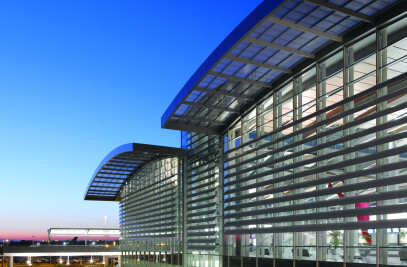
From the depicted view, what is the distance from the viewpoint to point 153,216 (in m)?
41.4

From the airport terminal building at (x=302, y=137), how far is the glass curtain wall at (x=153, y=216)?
3153mm

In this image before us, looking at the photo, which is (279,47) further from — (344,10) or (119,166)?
(119,166)

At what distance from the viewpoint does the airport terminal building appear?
1725 cm

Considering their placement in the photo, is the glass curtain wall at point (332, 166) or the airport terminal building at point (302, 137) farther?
the airport terminal building at point (302, 137)

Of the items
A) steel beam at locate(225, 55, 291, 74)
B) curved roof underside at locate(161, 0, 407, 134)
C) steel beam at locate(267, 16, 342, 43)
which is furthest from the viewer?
steel beam at locate(225, 55, 291, 74)

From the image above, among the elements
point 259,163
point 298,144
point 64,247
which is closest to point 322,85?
point 298,144

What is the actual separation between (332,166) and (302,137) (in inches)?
121

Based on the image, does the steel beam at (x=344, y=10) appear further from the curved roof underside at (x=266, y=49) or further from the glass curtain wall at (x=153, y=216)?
the glass curtain wall at (x=153, y=216)

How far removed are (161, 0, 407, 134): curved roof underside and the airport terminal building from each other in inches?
2.1

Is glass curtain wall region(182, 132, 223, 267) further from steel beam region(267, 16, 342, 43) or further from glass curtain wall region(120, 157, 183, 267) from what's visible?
steel beam region(267, 16, 342, 43)

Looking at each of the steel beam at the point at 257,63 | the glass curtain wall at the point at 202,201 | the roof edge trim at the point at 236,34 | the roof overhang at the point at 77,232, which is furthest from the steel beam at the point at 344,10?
the roof overhang at the point at 77,232

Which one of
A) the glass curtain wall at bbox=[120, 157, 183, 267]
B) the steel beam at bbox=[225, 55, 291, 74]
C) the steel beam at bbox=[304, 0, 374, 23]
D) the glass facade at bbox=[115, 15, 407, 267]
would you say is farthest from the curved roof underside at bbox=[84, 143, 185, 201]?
the steel beam at bbox=[304, 0, 374, 23]

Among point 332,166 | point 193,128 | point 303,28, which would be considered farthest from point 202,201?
point 303,28

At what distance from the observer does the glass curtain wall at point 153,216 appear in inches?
1409
